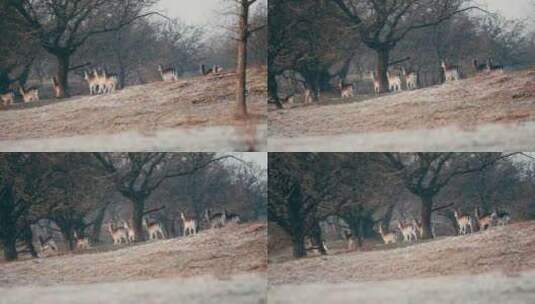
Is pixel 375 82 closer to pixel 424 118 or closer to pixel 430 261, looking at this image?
pixel 424 118

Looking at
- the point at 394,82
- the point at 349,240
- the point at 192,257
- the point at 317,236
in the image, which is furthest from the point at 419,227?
the point at 192,257

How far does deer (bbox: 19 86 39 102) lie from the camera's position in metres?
7.24

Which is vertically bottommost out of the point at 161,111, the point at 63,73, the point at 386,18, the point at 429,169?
the point at 429,169

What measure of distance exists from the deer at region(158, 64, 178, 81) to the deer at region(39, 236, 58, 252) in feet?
6.10

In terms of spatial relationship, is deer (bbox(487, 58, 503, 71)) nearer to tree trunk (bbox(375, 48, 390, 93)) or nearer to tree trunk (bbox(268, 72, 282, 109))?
tree trunk (bbox(375, 48, 390, 93))

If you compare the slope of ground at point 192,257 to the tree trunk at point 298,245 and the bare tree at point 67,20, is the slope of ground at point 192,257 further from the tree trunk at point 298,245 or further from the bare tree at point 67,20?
the bare tree at point 67,20

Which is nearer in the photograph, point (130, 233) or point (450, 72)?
point (450, 72)

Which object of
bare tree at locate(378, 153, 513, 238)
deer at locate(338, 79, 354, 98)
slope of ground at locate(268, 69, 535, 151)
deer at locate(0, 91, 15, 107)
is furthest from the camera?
deer at locate(0, 91, 15, 107)

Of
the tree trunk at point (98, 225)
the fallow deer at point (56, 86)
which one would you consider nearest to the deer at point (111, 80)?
the fallow deer at point (56, 86)

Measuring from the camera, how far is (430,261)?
7109 millimetres

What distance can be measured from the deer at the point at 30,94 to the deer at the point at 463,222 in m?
4.02

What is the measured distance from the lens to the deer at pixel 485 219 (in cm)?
706

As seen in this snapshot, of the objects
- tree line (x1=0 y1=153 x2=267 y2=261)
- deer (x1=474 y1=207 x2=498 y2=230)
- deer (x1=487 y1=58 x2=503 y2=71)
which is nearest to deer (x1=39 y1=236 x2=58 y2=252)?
tree line (x1=0 y1=153 x2=267 y2=261)

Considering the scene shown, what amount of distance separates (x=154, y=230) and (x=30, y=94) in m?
1.72
